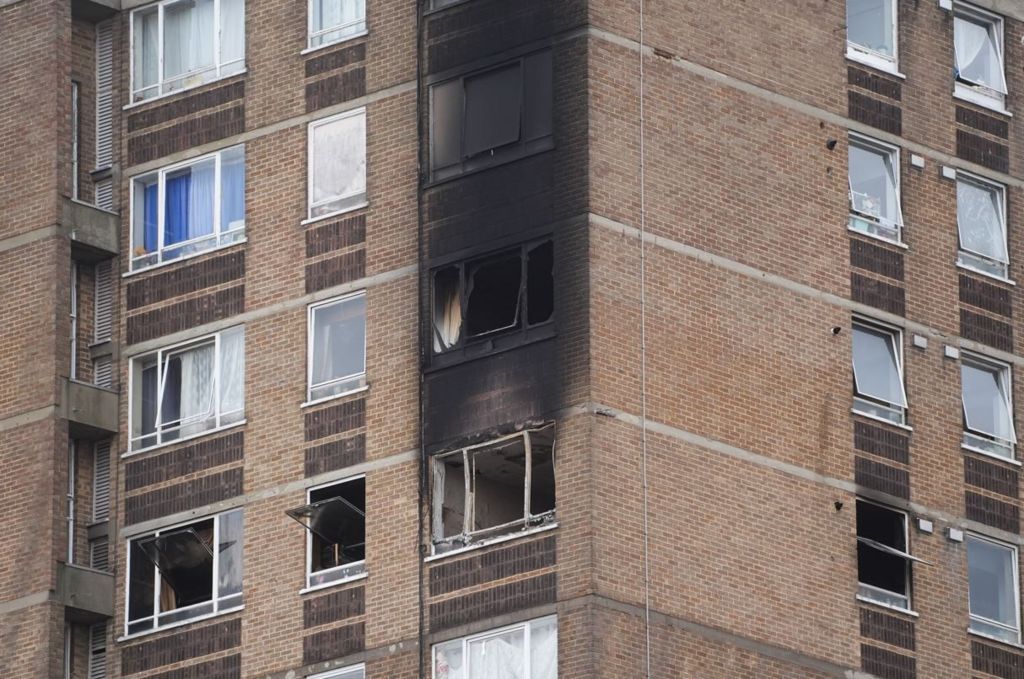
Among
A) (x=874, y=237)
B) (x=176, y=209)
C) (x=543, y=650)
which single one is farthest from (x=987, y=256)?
(x=176, y=209)

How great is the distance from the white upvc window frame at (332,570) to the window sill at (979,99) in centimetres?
1469

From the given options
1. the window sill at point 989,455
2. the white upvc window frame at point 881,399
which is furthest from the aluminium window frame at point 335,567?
the window sill at point 989,455

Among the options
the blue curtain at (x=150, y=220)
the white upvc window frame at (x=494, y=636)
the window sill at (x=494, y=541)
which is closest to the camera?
the white upvc window frame at (x=494, y=636)

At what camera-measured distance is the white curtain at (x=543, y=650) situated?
62.0 m

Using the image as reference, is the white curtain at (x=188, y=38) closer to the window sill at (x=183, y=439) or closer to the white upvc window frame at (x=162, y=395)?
the white upvc window frame at (x=162, y=395)

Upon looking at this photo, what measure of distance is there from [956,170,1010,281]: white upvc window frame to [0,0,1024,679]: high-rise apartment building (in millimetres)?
81

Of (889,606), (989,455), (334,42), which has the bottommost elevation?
(889,606)

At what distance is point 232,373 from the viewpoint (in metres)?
68.8

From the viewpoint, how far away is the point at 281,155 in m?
69.3

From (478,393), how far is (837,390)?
7.01 metres

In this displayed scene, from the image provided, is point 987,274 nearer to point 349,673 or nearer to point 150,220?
point 349,673

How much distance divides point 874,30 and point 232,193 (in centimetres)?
1291

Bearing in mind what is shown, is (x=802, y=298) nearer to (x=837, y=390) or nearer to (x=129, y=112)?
(x=837, y=390)

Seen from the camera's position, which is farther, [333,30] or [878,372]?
[333,30]
